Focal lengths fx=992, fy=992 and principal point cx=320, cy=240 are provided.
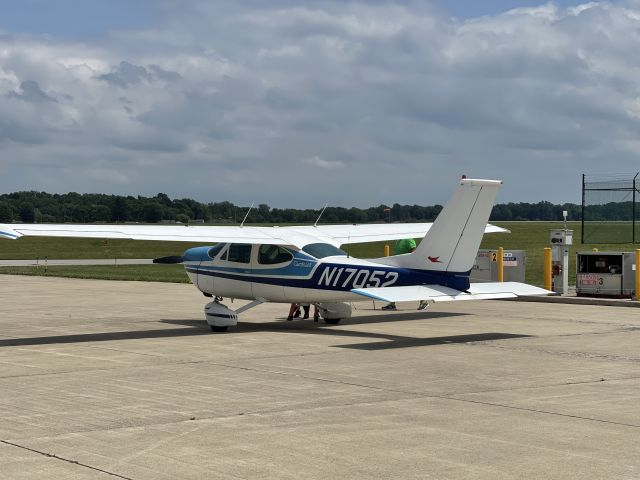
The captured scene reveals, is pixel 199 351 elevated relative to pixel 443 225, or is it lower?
lower

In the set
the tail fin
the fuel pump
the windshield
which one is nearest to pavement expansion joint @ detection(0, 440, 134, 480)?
the tail fin

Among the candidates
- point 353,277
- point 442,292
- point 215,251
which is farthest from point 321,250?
point 442,292

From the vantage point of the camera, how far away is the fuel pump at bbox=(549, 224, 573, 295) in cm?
2538

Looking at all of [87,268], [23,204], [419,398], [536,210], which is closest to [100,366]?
[419,398]

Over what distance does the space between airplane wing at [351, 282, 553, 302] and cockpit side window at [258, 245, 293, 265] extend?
2.22 m

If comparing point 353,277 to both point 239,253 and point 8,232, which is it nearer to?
point 239,253

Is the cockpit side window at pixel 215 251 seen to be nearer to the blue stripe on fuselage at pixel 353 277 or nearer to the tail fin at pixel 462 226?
the blue stripe on fuselage at pixel 353 277

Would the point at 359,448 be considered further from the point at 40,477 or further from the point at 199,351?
the point at 199,351

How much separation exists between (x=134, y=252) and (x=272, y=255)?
4635 centimetres

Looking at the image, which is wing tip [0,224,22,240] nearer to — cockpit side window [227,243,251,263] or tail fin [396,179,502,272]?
cockpit side window [227,243,251,263]

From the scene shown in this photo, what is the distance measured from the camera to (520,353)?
49.0 feet

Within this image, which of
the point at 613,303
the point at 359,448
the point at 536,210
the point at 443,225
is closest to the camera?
the point at 359,448

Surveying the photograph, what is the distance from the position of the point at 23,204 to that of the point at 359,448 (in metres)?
111

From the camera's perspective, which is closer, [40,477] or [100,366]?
[40,477]
